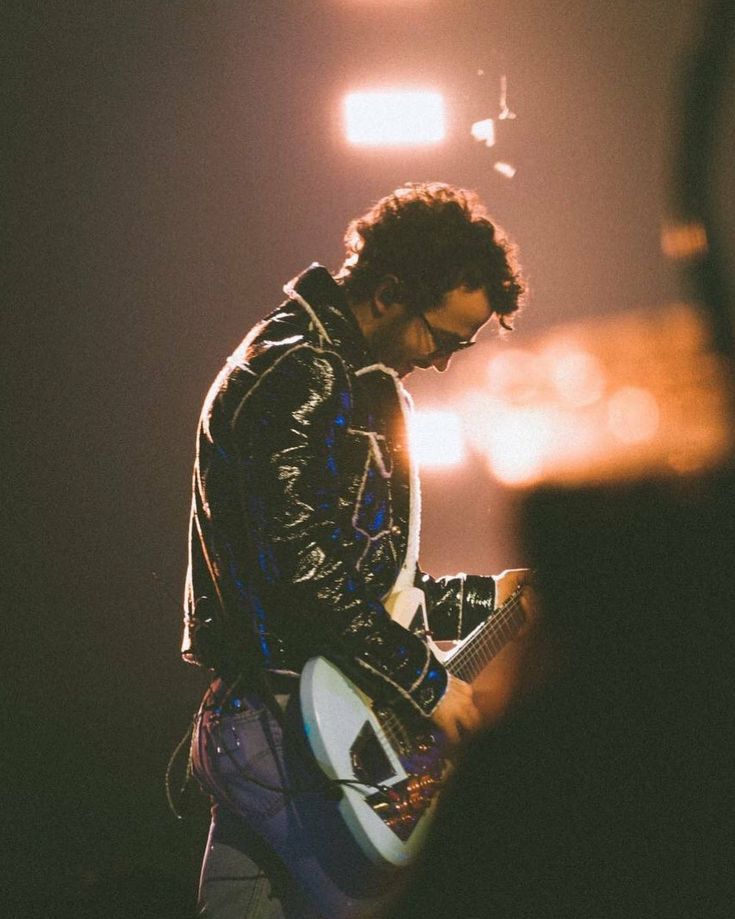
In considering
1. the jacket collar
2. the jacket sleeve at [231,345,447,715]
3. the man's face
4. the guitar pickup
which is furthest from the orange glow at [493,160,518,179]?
the guitar pickup

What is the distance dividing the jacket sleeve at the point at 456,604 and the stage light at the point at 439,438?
1.54 m

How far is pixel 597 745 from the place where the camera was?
1.94 m

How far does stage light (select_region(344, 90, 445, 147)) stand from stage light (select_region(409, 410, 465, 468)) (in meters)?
1.30

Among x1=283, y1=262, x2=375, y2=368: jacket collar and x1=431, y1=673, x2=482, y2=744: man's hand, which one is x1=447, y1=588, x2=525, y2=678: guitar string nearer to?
x1=431, y1=673, x2=482, y2=744: man's hand

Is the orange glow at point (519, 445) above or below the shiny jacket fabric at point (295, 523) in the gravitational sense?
below

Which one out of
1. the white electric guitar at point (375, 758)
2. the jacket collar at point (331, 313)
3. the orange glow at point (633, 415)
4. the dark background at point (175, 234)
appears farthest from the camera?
the orange glow at point (633, 415)

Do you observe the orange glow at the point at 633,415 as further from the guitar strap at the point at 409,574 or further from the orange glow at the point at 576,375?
the guitar strap at the point at 409,574

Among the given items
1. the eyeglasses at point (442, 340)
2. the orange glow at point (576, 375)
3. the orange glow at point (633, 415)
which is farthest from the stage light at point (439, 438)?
the eyeglasses at point (442, 340)

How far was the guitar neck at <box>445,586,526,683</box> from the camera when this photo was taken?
6.04 ft

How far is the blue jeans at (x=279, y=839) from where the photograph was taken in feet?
4.46

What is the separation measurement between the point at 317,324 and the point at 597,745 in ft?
4.27

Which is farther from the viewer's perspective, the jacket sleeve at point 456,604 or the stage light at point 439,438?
the stage light at point 439,438

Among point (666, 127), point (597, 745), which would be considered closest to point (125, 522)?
point (597, 745)

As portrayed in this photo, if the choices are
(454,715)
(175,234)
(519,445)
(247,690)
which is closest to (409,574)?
(454,715)
